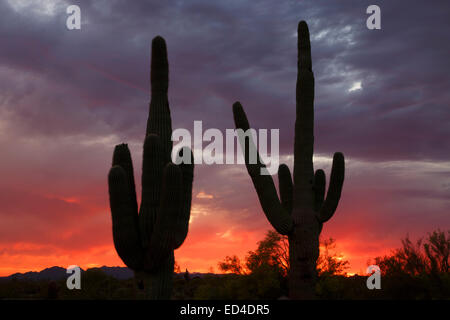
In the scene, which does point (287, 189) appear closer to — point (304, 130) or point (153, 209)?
point (304, 130)

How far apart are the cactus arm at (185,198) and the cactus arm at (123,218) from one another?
1084mm

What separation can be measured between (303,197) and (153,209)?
5.74 meters

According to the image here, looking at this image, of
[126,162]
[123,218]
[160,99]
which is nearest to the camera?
[123,218]

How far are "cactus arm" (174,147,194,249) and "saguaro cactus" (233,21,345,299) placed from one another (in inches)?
142

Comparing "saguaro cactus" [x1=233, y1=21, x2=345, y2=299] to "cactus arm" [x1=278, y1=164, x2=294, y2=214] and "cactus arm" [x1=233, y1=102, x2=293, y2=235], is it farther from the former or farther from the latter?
"cactus arm" [x1=278, y1=164, x2=294, y2=214]

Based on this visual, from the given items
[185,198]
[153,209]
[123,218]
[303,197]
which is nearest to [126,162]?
[153,209]

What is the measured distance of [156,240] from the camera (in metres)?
11.6

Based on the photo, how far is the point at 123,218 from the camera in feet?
38.1

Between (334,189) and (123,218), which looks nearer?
(123,218)

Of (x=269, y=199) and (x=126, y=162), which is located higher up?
(x=126, y=162)

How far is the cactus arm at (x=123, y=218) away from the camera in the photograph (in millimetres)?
11500

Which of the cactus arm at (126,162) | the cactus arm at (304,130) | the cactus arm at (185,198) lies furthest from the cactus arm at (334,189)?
the cactus arm at (126,162)

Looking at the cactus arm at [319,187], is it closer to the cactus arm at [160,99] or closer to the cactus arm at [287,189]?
the cactus arm at [287,189]

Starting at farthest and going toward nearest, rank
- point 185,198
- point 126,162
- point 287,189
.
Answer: point 287,189
point 126,162
point 185,198
